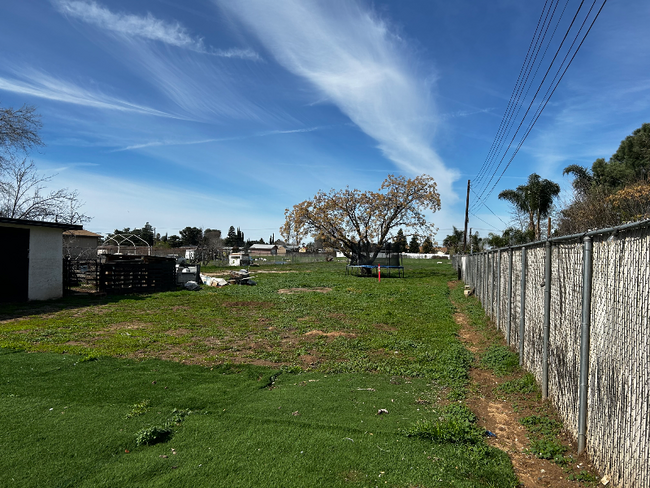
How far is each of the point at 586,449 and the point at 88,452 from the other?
4.25 metres

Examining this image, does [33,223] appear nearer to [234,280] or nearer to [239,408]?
[234,280]

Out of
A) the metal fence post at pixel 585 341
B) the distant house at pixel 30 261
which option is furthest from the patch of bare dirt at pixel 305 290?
the metal fence post at pixel 585 341

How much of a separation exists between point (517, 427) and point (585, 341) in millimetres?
1363

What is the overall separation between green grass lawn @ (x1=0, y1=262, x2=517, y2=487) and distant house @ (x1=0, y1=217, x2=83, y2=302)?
521 centimetres

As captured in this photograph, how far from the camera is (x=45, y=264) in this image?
1377cm

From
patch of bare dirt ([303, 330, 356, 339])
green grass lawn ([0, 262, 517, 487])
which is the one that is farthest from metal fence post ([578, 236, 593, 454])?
patch of bare dirt ([303, 330, 356, 339])

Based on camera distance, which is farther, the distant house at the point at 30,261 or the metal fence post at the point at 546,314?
the distant house at the point at 30,261

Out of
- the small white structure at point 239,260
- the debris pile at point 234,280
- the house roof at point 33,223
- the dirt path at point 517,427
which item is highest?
the house roof at point 33,223

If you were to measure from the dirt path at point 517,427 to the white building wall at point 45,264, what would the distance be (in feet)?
47.8

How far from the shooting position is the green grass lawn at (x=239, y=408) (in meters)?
3.03

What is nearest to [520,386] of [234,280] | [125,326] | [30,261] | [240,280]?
[125,326]

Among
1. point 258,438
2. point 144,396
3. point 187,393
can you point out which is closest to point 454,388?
point 258,438

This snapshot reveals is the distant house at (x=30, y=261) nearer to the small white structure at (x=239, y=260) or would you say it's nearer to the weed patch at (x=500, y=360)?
the weed patch at (x=500, y=360)

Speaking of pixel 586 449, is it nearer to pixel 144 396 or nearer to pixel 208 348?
pixel 144 396
